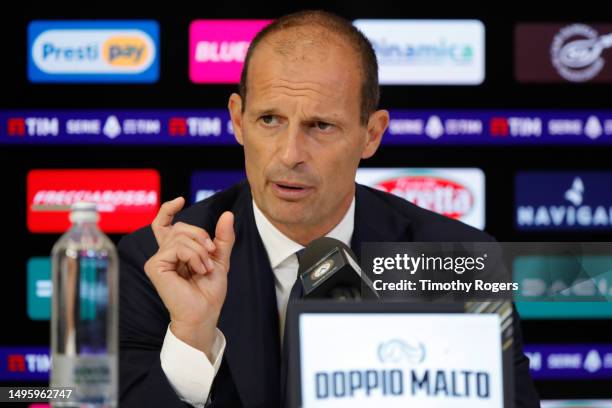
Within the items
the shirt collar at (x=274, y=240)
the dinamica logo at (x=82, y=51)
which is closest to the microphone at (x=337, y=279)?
the shirt collar at (x=274, y=240)

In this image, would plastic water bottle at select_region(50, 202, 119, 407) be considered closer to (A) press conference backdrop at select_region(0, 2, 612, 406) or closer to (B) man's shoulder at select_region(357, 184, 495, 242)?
(B) man's shoulder at select_region(357, 184, 495, 242)

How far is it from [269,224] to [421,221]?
0.37 metres

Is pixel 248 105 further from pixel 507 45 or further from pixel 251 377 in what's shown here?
pixel 507 45

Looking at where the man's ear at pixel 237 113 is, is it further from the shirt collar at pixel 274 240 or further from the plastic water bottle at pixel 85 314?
the plastic water bottle at pixel 85 314

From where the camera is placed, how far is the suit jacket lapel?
1.69m

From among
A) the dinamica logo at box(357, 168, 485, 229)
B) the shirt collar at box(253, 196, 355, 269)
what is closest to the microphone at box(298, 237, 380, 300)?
the shirt collar at box(253, 196, 355, 269)

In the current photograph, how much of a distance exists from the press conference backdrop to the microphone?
6.93 ft

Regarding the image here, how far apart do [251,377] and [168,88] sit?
1.94m

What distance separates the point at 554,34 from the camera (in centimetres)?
349

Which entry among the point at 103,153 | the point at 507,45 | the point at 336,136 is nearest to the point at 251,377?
the point at 336,136

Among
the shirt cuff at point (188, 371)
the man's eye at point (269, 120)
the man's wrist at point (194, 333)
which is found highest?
the man's eye at point (269, 120)

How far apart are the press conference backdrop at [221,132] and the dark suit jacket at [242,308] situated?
1.29m

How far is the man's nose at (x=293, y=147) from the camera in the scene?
1797mm

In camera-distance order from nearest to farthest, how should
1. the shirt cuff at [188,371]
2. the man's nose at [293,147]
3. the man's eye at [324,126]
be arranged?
the shirt cuff at [188,371], the man's nose at [293,147], the man's eye at [324,126]
